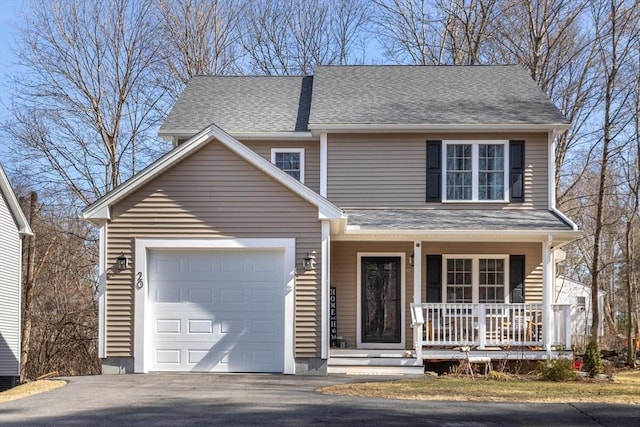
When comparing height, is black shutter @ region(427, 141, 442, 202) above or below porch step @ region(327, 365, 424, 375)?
above

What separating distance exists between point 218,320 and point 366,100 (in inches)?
291

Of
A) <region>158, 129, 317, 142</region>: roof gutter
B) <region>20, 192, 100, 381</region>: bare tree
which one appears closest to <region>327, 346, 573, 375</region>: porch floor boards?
<region>158, 129, 317, 142</region>: roof gutter

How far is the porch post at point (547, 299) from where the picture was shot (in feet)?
61.6

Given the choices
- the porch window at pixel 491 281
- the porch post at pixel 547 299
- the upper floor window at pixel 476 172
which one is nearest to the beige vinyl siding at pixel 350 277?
the upper floor window at pixel 476 172

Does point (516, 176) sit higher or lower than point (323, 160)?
lower

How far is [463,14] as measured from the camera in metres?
33.2

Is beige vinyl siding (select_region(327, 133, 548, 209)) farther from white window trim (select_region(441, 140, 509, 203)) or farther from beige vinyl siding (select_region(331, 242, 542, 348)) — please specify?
beige vinyl siding (select_region(331, 242, 542, 348))

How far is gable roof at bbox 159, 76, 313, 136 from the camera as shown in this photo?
21.2 meters

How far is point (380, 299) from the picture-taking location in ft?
67.7

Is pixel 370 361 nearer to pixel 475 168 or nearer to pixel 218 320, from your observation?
pixel 218 320

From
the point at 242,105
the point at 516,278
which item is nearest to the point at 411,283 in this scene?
the point at 516,278

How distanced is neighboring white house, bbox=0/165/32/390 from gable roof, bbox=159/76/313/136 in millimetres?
8283

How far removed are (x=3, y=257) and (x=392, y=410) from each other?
67.4 ft

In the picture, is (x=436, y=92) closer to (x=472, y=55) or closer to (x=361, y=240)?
(x=361, y=240)
